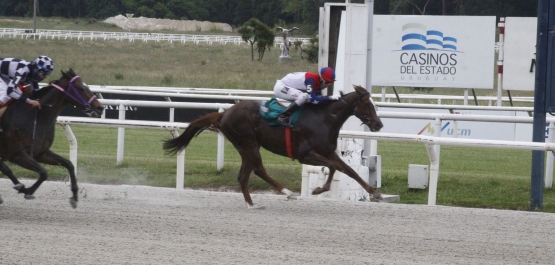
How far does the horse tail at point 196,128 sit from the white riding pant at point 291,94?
0.65 m

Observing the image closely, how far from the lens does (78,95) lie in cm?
720

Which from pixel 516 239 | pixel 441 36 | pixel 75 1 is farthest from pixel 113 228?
pixel 75 1

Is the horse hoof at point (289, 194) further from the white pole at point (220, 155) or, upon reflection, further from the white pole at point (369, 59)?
the white pole at point (220, 155)

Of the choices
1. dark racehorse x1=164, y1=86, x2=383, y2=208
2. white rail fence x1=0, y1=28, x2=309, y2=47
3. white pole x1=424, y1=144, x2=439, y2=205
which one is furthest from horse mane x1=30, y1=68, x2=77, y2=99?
white rail fence x1=0, y1=28, x2=309, y2=47

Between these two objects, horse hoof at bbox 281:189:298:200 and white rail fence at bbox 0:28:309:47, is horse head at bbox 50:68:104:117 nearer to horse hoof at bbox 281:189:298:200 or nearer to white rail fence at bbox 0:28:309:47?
horse hoof at bbox 281:189:298:200

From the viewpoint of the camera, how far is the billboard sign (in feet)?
54.3

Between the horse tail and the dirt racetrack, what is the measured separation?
20.0 inches

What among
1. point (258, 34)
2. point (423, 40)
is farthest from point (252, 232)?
point (258, 34)

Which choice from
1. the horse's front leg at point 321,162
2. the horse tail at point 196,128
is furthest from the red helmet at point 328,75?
the horse tail at point 196,128

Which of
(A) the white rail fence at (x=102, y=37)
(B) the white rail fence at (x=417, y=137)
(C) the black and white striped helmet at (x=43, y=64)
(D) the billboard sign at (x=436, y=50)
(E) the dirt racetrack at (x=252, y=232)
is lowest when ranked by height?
(E) the dirt racetrack at (x=252, y=232)

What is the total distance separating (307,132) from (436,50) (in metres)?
9.64

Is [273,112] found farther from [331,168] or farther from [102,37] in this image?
[102,37]

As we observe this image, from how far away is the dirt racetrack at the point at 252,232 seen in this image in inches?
210

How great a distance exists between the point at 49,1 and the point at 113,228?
6611cm
